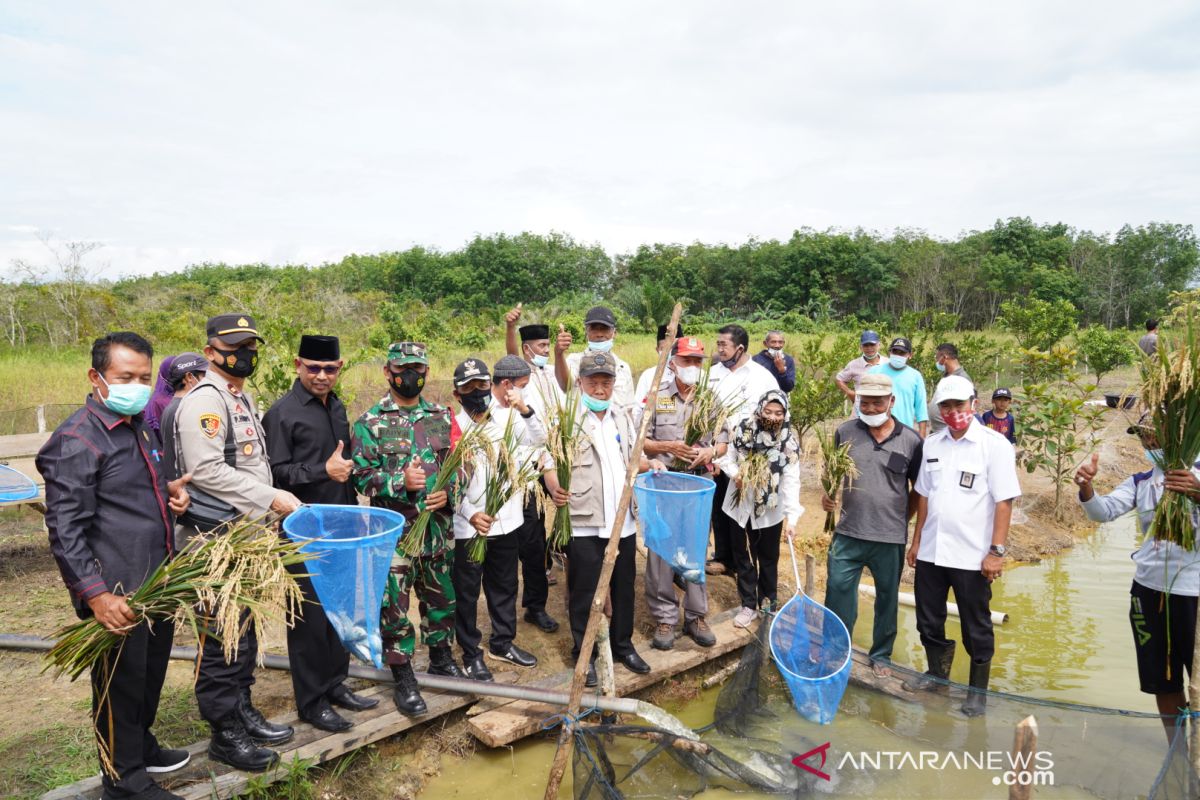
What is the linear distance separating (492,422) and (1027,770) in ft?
9.73

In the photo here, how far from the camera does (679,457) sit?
4.71 m

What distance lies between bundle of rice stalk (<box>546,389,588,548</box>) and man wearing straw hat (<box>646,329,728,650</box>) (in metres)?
0.79

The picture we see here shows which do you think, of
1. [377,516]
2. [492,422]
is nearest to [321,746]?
[377,516]

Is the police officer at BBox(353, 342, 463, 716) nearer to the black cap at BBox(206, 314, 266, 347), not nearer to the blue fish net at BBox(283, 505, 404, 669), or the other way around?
the blue fish net at BBox(283, 505, 404, 669)

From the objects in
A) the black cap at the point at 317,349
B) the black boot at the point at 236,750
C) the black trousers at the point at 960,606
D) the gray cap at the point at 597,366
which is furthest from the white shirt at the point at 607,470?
the black boot at the point at 236,750

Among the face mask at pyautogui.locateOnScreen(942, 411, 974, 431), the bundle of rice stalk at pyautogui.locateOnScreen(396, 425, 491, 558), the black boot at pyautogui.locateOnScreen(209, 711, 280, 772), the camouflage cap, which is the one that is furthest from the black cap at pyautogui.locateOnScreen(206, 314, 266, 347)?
the face mask at pyautogui.locateOnScreen(942, 411, 974, 431)

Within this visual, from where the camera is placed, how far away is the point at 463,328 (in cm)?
2522

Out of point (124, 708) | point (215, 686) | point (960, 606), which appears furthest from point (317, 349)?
point (960, 606)

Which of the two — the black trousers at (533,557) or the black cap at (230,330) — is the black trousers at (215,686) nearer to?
the black cap at (230,330)

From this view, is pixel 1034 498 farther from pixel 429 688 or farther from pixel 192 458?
pixel 192 458

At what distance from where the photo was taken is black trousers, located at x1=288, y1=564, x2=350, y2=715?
3557 mm

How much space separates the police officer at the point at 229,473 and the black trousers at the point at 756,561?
3040 mm

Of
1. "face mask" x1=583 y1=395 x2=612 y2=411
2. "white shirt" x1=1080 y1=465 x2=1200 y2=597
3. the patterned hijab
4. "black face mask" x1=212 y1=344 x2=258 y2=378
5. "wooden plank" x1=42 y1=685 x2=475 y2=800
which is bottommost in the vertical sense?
"wooden plank" x1=42 y1=685 x2=475 y2=800

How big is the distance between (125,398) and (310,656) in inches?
60.9
